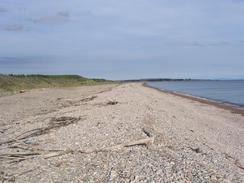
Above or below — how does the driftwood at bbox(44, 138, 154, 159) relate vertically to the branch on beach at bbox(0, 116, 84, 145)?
above

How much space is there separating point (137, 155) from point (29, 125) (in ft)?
24.9

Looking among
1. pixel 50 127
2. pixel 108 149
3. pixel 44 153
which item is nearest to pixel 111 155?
pixel 108 149

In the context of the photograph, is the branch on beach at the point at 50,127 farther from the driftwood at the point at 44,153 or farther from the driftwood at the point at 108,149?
the driftwood at the point at 108,149

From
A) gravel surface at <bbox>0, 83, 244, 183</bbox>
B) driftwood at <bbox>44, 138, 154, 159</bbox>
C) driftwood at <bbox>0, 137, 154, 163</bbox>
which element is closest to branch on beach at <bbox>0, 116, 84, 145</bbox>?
gravel surface at <bbox>0, 83, 244, 183</bbox>

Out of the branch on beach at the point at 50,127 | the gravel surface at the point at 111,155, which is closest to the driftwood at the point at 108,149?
the gravel surface at the point at 111,155

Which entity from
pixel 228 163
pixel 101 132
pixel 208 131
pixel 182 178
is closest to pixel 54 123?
pixel 101 132

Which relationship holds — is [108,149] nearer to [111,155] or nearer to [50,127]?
[111,155]

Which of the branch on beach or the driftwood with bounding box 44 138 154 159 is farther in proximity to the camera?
the branch on beach

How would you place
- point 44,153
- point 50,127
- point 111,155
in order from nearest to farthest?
1. point 111,155
2. point 44,153
3. point 50,127

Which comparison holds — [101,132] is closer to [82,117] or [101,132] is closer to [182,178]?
[82,117]

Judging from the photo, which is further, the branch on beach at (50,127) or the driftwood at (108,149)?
the branch on beach at (50,127)

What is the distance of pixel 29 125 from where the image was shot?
17562 mm

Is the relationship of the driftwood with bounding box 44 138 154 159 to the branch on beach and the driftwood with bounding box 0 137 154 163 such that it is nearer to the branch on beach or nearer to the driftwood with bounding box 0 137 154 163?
the driftwood with bounding box 0 137 154 163

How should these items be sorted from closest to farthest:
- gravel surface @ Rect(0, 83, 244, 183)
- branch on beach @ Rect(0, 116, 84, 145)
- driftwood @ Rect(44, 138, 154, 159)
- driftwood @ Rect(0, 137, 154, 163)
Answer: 1. gravel surface @ Rect(0, 83, 244, 183)
2. driftwood @ Rect(0, 137, 154, 163)
3. driftwood @ Rect(44, 138, 154, 159)
4. branch on beach @ Rect(0, 116, 84, 145)
